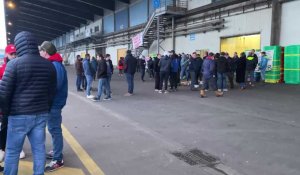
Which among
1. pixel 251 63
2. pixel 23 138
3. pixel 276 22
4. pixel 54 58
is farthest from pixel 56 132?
pixel 276 22

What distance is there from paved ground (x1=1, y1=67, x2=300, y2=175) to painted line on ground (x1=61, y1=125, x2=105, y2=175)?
3 centimetres

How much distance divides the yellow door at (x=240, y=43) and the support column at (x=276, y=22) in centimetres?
152

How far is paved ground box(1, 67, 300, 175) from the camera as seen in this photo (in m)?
4.59

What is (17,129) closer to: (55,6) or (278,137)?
(278,137)

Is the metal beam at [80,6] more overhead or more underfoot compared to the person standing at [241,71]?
more overhead

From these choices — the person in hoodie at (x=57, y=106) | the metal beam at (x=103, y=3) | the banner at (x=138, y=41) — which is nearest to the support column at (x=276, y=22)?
the banner at (x=138, y=41)

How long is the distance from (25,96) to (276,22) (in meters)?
17.2

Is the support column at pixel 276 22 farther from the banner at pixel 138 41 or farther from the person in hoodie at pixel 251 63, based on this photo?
the banner at pixel 138 41

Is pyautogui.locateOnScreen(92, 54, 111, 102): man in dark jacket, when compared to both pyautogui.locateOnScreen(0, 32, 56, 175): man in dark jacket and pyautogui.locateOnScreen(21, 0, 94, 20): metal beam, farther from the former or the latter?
pyautogui.locateOnScreen(21, 0, 94, 20): metal beam

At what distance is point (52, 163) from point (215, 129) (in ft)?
12.0

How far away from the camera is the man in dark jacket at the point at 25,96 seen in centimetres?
318

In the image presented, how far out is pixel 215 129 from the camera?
22.4 ft

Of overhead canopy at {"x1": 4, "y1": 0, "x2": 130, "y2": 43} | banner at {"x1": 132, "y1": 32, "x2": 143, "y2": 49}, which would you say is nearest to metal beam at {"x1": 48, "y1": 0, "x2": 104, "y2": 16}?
overhead canopy at {"x1": 4, "y1": 0, "x2": 130, "y2": 43}

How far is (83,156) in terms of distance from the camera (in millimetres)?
5082
